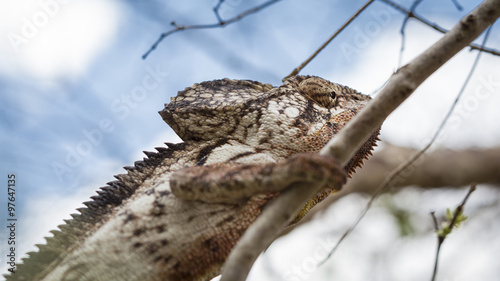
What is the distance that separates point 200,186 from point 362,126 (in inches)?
27.6

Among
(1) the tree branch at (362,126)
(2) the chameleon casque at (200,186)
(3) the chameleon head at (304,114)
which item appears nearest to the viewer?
(1) the tree branch at (362,126)

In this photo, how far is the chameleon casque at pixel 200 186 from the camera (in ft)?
6.71

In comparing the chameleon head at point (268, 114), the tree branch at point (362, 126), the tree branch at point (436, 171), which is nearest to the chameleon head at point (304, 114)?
the chameleon head at point (268, 114)

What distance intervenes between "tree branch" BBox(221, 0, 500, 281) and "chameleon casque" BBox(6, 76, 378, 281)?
0.28ft

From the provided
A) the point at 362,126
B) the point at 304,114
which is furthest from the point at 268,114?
the point at 362,126

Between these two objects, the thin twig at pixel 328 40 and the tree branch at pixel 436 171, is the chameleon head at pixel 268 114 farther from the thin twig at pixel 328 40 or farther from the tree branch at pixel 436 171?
the tree branch at pixel 436 171

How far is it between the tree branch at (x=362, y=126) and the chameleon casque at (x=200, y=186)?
0.09 m

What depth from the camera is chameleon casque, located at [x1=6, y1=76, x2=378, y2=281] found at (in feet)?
6.71

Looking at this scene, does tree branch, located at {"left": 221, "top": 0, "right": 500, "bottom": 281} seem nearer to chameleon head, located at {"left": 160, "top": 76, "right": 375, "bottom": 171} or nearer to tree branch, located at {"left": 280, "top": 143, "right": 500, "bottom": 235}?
chameleon head, located at {"left": 160, "top": 76, "right": 375, "bottom": 171}

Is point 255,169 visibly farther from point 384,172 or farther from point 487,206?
point 487,206

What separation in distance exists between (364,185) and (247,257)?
4.00 meters

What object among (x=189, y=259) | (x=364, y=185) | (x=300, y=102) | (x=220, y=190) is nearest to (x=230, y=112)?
(x=300, y=102)

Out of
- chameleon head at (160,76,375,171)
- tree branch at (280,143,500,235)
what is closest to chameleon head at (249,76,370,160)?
chameleon head at (160,76,375,171)

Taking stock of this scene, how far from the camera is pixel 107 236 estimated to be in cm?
215
